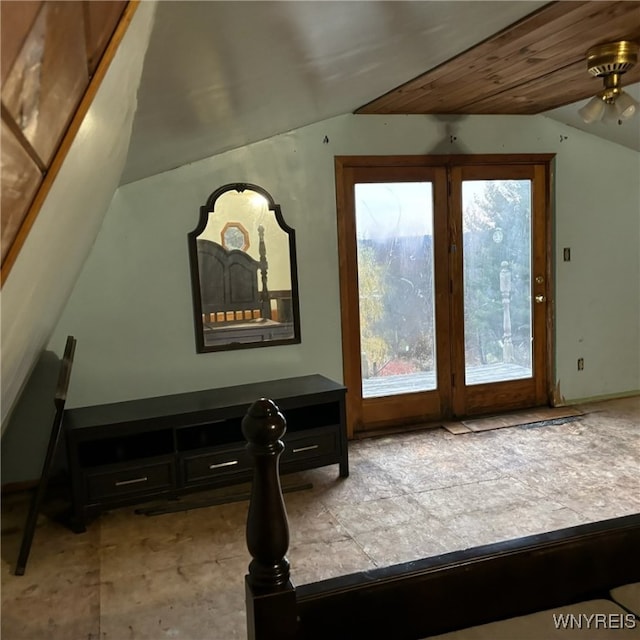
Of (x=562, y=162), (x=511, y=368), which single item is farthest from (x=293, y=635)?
(x=562, y=162)

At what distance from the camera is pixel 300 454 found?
335cm

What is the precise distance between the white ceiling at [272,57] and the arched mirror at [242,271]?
2.16ft

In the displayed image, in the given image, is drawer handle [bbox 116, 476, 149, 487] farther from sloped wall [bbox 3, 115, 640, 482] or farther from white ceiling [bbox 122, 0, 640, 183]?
white ceiling [bbox 122, 0, 640, 183]

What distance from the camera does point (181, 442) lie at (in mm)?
3246

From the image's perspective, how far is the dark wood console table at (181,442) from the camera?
2.94m

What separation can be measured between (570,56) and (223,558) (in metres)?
2.81

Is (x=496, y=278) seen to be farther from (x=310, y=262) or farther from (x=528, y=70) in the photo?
(x=528, y=70)

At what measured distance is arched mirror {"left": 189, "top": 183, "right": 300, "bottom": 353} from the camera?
3.77 m

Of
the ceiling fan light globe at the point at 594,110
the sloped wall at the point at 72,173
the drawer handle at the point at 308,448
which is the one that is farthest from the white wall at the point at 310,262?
the sloped wall at the point at 72,173

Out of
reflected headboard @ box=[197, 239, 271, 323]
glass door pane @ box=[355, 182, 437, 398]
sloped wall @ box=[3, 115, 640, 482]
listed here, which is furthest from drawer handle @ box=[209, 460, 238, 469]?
glass door pane @ box=[355, 182, 437, 398]

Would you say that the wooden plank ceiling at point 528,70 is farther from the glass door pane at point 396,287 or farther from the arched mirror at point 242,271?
the arched mirror at point 242,271

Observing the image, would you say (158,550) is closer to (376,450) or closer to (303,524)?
(303,524)

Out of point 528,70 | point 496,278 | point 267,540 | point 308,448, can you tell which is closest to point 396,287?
point 496,278

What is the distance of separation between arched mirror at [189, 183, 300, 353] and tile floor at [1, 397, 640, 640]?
3.36 feet
